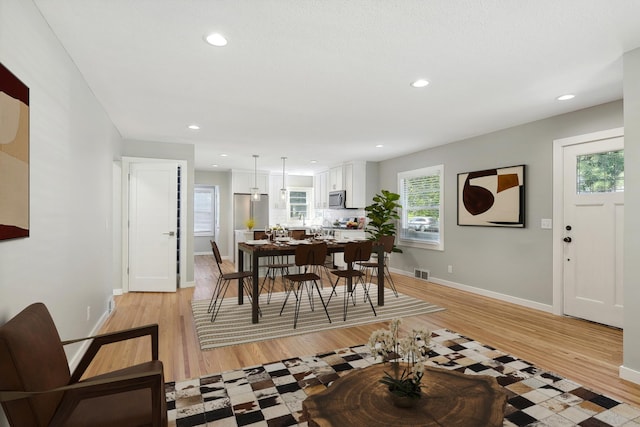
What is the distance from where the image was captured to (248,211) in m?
9.36

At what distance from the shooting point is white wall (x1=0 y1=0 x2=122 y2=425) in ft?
5.95

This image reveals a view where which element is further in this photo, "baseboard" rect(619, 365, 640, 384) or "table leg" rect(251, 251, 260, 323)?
"table leg" rect(251, 251, 260, 323)

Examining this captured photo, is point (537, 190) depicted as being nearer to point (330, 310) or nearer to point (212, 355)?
point (330, 310)

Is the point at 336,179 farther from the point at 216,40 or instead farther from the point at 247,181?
the point at 216,40

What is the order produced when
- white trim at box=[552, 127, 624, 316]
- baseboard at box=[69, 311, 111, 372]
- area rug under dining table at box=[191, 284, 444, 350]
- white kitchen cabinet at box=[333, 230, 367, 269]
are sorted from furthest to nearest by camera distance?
white kitchen cabinet at box=[333, 230, 367, 269]
white trim at box=[552, 127, 624, 316]
area rug under dining table at box=[191, 284, 444, 350]
baseboard at box=[69, 311, 111, 372]

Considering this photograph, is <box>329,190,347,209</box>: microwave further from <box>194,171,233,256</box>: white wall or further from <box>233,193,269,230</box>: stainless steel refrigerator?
<box>194,171,233,256</box>: white wall

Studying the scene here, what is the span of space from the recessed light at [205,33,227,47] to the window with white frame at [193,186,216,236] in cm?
811

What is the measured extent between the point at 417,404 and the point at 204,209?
9594 mm

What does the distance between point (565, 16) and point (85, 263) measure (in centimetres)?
434

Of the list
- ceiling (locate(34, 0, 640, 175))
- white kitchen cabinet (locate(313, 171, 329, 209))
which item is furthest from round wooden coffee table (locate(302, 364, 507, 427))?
white kitchen cabinet (locate(313, 171, 329, 209))

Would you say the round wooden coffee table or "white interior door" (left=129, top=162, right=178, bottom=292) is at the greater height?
"white interior door" (left=129, top=162, right=178, bottom=292)

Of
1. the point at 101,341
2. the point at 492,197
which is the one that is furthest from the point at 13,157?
the point at 492,197

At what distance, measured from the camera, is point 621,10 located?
2.12 meters

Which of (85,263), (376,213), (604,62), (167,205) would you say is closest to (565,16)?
(604,62)
